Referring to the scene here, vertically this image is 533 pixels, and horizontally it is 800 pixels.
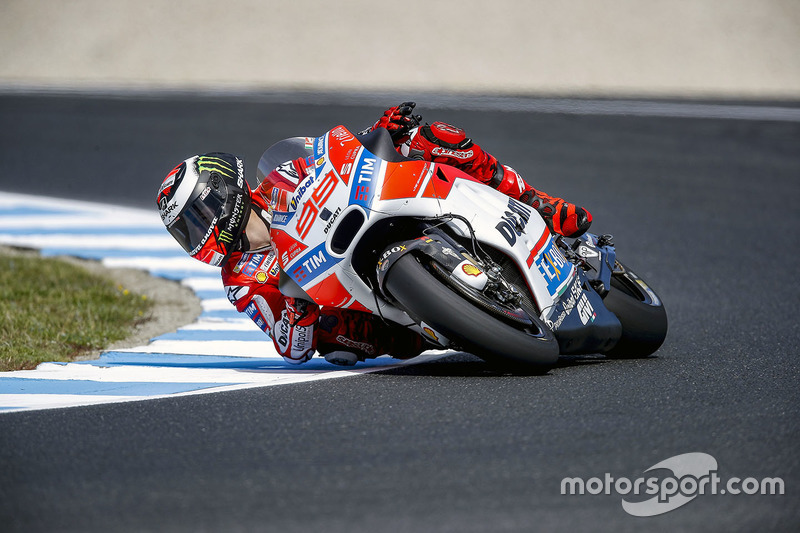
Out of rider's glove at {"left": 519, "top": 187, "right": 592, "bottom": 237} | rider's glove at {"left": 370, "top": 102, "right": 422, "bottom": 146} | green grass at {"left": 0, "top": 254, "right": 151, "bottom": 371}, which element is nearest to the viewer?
rider's glove at {"left": 370, "top": 102, "right": 422, "bottom": 146}

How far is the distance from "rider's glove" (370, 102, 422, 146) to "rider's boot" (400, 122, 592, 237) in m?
0.03

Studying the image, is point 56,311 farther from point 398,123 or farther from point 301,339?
point 398,123

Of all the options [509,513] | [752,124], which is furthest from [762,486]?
[752,124]

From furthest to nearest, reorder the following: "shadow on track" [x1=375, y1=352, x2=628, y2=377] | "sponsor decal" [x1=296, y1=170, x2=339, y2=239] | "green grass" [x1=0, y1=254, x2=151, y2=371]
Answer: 1. "green grass" [x1=0, y1=254, x2=151, y2=371]
2. "sponsor decal" [x1=296, y1=170, x2=339, y2=239]
3. "shadow on track" [x1=375, y1=352, x2=628, y2=377]

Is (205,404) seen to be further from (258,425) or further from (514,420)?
(514,420)

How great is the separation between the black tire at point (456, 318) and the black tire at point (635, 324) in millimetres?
1029

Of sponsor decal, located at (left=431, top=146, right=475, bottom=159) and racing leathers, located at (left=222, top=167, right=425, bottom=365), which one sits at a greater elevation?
sponsor decal, located at (left=431, top=146, right=475, bottom=159)

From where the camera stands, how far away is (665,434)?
3672mm

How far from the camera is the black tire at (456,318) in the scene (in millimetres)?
4230

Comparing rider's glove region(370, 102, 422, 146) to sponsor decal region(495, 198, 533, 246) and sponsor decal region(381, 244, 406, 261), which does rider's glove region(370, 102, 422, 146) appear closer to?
sponsor decal region(495, 198, 533, 246)

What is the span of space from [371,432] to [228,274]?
1693 mm
